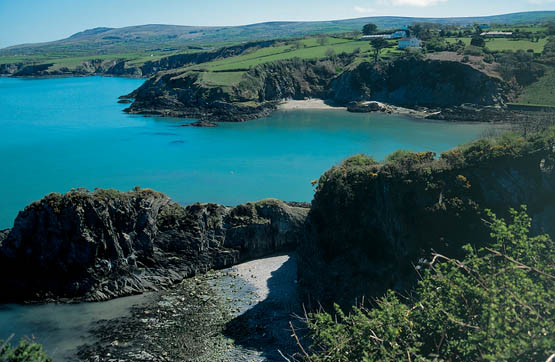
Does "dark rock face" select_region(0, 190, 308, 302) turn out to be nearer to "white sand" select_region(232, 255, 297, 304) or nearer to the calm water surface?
the calm water surface

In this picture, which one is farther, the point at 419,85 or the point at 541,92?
the point at 419,85

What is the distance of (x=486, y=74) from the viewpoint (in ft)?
208

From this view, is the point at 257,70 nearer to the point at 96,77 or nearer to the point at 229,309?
the point at 229,309

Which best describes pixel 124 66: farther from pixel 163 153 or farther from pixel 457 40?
pixel 163 153

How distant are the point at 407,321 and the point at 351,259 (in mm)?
10152

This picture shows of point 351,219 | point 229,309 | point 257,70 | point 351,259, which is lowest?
point 229,309

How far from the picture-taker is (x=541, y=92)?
60219 millimetres

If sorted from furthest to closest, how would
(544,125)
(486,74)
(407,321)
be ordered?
1. (486,74)
2. (544,125)
3. (407,321)

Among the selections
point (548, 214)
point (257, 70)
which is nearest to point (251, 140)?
point (257, 70)

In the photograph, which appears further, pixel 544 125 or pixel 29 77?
pixel 29 77

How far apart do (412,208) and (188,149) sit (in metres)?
37.0

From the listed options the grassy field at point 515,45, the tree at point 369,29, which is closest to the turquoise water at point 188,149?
the grassy field at point 515,45

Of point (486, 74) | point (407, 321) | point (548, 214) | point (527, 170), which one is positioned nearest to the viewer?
point (407, 321)

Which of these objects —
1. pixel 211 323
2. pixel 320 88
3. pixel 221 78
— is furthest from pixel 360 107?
pixel 211 323
